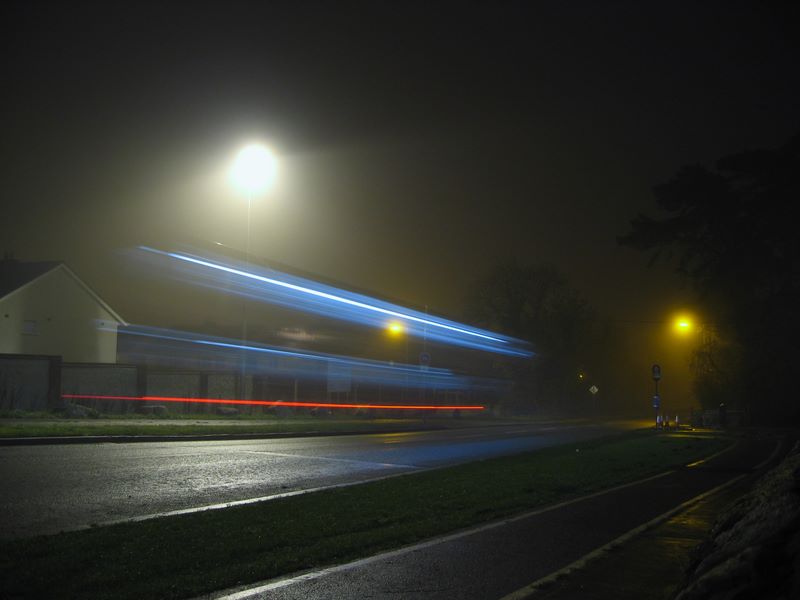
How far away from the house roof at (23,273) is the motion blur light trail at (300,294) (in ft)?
20.7

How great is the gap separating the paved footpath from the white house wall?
120 feet

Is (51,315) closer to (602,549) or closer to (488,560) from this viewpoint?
(488,560)

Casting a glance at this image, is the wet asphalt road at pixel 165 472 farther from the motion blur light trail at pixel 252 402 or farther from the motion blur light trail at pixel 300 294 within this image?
the motion blur light trail at pixel 300 294

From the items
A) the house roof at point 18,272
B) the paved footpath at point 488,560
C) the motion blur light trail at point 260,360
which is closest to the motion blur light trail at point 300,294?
the motion blur light trail at point 260,360

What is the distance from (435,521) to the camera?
328 inches

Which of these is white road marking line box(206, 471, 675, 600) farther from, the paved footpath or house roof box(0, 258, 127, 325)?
house roof box(0, 258, 127, 325)

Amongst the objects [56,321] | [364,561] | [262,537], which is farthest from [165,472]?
[56,321]

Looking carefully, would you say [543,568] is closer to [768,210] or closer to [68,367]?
[68,367]

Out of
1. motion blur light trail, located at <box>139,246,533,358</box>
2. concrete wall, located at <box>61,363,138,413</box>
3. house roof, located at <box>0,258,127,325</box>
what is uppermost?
house roof, located at <box>0,258,127,325</box>

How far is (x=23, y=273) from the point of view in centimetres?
4162

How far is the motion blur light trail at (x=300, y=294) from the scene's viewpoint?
33125 mm

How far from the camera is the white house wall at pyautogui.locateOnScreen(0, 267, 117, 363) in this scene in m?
39.0

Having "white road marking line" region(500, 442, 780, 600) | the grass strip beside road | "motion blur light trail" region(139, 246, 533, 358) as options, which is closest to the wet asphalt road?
the grass strip beside road

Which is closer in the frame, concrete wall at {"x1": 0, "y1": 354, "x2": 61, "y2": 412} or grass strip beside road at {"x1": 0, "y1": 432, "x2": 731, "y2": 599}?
grass strip beside road at {"x1": 0, "y1": 432, "x2": 731, "y2": 599}
